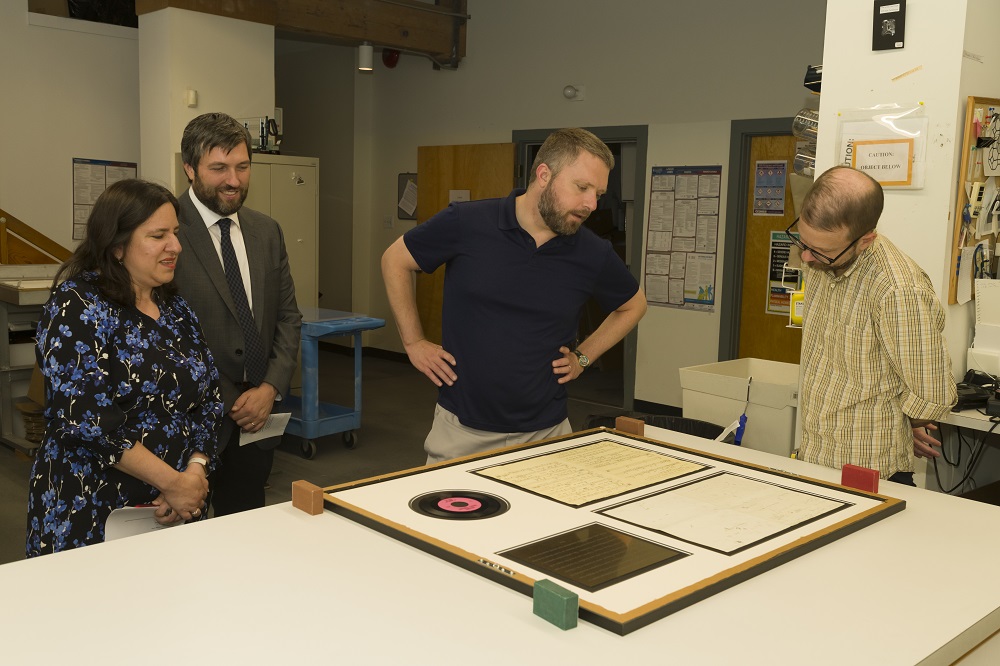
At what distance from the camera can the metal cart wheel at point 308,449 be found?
17.2ft

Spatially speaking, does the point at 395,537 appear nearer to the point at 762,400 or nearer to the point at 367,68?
the point at 762,400

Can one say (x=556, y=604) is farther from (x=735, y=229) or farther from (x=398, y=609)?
(x=735, y=229)

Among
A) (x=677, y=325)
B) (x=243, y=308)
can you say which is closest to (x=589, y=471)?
(x=243, y=308)

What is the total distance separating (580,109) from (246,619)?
609 centimetres

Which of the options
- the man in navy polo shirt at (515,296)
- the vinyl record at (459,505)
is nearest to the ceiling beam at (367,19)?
the man in navy polo shirt at (515,296)

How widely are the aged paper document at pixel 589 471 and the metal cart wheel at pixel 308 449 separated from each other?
3314mm

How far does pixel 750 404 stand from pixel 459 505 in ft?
6.17

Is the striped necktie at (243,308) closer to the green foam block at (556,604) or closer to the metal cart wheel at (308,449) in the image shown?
the green foam block at (556,604)

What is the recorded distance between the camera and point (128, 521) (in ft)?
6.75

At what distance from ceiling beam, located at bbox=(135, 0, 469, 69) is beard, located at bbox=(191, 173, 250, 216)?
4.16 m

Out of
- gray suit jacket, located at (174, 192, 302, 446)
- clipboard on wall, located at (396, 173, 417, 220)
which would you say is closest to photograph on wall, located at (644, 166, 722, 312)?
clipboard on wall, located at (396, 173, 417, 220)

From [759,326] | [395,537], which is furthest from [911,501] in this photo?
[759,326]

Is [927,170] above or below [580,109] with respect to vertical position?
below

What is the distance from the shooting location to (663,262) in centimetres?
647
